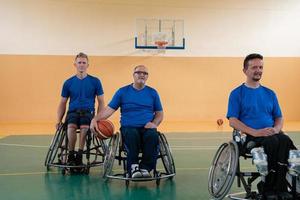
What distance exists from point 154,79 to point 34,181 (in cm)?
659

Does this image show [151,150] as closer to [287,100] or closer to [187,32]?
[187,32]

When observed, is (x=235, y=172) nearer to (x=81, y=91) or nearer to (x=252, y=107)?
(x=252, y=107)

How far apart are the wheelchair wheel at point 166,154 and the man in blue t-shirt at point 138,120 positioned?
106 mm

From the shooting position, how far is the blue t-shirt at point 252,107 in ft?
10.7

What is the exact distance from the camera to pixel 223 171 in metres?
3.17

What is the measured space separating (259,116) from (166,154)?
98cm

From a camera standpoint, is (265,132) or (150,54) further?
(150,54)

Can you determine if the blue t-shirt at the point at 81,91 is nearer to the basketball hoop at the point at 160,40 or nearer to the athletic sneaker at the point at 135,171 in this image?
the athletic sneaker at the point at 135,171

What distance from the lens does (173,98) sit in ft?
34.3

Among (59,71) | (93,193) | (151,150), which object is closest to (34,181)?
(93,193)

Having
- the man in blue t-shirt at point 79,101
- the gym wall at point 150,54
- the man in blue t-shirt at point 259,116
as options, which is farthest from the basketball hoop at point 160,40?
the man in blue t-shirt at point 259,116

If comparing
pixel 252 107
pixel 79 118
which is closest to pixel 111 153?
pixel 79 118

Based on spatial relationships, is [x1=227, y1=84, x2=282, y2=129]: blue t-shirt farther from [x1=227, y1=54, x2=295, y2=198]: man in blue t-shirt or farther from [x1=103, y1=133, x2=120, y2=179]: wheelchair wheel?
[x1=103, y1=133, x2=120, y2=179]: wheelchair wheel

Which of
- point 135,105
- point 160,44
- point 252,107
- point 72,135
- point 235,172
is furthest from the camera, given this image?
point 160,44
